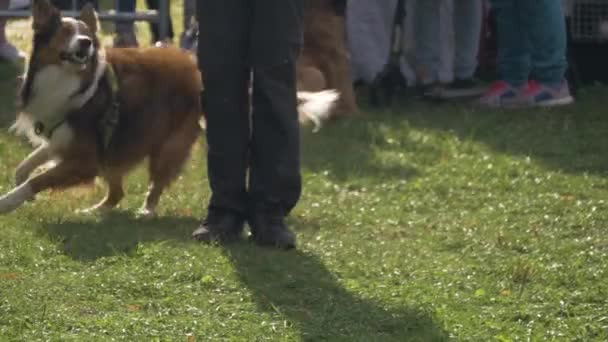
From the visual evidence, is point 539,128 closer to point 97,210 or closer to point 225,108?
point 97,210

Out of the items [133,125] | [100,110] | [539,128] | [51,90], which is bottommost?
[539,128]

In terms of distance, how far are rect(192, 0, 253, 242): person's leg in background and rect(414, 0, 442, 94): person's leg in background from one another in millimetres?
4160

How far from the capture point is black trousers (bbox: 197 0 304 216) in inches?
207

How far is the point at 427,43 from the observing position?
9625 mm

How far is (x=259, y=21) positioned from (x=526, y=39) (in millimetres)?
4249

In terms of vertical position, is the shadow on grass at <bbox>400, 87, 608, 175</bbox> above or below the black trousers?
below

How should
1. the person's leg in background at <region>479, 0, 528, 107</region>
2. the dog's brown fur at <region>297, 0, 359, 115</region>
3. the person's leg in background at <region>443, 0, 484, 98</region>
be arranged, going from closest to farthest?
1. the dog's brown fur at <region>297, 0, 359, 115</region>
2. the person's leg in background at <region>479, 0, 528, 107</region>
3. the person's leg in background at <region>443, 0, 484, 98</region>

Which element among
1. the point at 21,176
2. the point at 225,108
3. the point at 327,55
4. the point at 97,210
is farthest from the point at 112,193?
the point at 327,55

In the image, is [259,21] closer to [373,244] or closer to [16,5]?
[373,244]

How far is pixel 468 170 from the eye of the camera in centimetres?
727

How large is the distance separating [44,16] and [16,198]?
0.80m

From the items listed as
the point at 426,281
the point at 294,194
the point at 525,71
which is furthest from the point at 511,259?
the point at 525,71

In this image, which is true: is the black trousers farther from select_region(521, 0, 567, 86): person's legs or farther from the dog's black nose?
select_region(521, 0, 567, 86): person's legs

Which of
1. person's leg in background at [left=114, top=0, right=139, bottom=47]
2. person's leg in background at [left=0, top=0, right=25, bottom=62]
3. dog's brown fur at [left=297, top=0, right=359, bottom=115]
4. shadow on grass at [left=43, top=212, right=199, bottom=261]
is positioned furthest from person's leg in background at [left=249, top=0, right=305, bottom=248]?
person's leg in background at [left=0, top=0, right=25, bottom=62]
